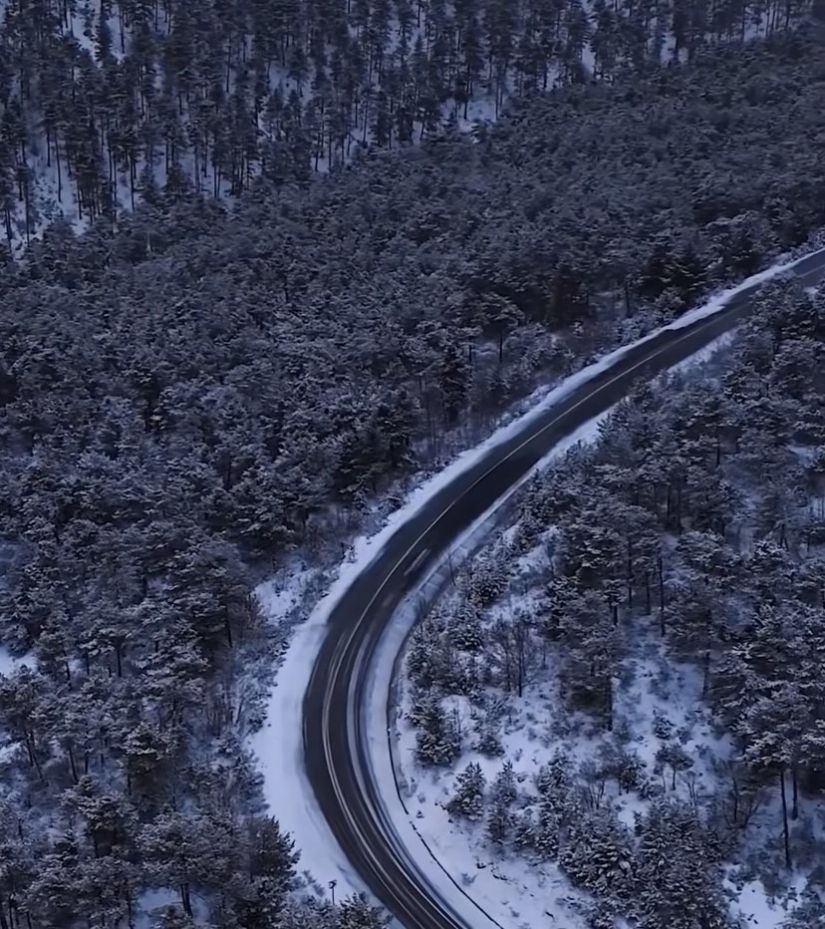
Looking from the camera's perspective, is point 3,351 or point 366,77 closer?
point 3,351

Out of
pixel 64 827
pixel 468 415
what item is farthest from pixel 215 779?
pixel 468 415

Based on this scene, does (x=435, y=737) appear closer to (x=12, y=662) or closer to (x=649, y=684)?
(x=649, y=684)

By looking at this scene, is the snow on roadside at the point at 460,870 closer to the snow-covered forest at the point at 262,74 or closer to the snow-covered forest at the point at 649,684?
the snow-covered forest at the point at 649,684

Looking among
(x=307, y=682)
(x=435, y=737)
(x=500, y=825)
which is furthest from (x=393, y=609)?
(x=500, y=825)

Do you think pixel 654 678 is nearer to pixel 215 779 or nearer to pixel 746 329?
pixel 215 779

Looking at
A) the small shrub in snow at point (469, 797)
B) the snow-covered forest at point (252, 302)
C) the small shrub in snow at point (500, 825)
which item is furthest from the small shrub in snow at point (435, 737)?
the snow-covered forest at point (252, 302)
